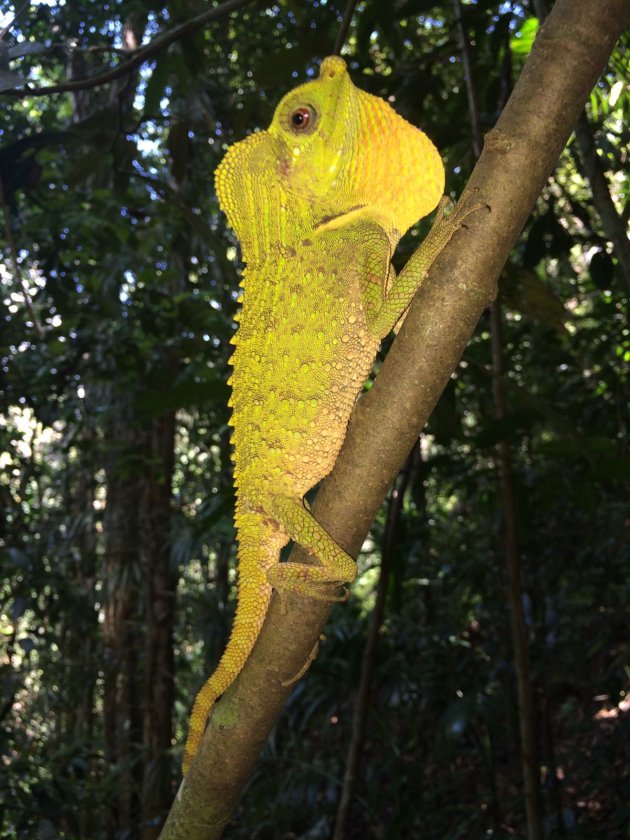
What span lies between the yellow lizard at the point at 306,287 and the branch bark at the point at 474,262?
0.27 m

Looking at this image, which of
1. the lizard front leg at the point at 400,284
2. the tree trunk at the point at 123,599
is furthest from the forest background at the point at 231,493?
the lizard front leg at the point at 400,284

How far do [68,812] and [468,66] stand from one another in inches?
161

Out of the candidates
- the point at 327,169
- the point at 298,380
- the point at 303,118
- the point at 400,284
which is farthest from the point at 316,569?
the point at 303,118

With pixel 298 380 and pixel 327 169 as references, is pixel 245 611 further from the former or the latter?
pixel 327 169

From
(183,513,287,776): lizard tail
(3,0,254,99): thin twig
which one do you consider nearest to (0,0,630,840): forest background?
(3,0,254,99): thin twig

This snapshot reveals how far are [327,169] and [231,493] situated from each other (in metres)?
1.12

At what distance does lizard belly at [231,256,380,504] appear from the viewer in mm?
1649

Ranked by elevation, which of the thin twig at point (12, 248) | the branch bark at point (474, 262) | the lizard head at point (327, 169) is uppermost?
the thin twig at point (12, 248)

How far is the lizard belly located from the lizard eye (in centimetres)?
33

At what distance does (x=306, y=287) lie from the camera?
5.59 feet

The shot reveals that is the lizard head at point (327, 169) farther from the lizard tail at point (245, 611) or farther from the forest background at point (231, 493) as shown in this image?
the forest background at point (231, 493)

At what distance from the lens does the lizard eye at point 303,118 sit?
5.40 feet

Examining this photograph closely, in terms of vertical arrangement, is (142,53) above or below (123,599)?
above

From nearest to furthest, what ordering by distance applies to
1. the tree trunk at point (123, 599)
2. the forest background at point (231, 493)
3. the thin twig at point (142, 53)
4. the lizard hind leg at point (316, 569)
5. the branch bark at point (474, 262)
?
the branch bark at point (474, 262) < the lizard hind leg at point (316, 569) < the thin twig at point (142, 53) < the forest background at point (231, 493) < the tree trunk at point (123, 599)
